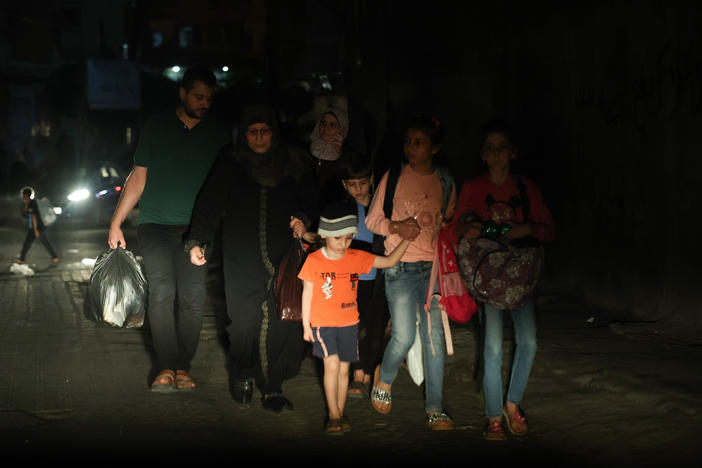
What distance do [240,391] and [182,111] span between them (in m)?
2.07

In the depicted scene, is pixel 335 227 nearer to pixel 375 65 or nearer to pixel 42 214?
pixel 42 214

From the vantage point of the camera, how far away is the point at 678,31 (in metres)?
8.50

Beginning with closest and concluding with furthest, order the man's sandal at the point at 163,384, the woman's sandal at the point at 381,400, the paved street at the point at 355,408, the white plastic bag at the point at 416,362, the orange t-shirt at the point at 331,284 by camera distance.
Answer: the paved street at the point at 355,408, the orange t-shirt at the point at 331,284, the woman's sandal at the point at 381,400, the white plastic bag at the point at 416,362, the man's sandal at the point at 163,384

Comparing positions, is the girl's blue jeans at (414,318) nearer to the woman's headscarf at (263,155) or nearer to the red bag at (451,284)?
the red bag at (451,284)

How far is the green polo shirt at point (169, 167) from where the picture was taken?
22.3 feet

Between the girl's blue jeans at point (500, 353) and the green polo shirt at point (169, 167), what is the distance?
2406 millimetres

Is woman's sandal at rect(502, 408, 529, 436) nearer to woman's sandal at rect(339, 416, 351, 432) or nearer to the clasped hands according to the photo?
woman's sandal at rect(339, 416, 351, 432)

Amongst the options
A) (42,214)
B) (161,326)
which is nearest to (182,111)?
(161,326)

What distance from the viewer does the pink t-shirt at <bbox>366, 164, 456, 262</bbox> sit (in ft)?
19.6

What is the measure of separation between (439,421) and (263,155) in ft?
6.87

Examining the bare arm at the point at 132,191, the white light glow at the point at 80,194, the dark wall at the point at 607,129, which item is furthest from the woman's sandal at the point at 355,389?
the white light glow at the point at 80,194

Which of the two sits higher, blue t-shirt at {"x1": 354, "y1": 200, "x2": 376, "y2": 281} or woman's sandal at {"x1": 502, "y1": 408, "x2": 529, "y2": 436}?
blue t-shirt at {"x1": 354, "y1": 200, "x2": 376, "y2": 281}

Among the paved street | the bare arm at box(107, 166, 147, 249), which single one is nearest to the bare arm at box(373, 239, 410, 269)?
the paved street

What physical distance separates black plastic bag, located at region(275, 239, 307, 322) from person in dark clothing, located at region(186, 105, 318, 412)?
0.75 feet
